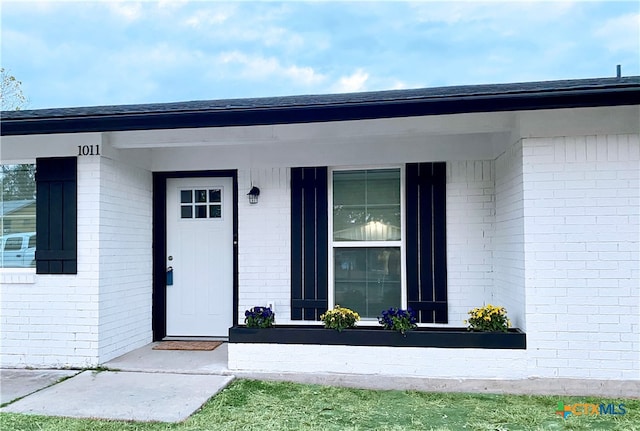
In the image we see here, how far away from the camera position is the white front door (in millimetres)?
5836

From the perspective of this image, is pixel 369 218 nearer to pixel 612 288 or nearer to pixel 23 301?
pixel 612 288

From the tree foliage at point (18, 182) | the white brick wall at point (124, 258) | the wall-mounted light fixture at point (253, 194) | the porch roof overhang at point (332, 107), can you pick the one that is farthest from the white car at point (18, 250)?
the wall-mounted light fixture at point (253, 194)

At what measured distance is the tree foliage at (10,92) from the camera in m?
12.8

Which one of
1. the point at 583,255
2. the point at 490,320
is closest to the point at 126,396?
the point at 490,320

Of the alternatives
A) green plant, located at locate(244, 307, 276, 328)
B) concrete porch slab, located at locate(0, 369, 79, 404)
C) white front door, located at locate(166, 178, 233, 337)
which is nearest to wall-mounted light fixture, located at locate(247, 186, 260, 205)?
white front door, located at locate(166, 178, 233, 337)

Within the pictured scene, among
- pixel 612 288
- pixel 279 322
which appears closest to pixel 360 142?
pixel 279 322

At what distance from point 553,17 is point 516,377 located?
62.7ft

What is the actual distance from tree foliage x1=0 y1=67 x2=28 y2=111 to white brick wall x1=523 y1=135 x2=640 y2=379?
13666 millimetres

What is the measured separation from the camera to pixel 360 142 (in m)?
5.29

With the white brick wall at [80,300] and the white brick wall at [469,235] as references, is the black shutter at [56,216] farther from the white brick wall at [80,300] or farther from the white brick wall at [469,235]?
the white brick wall at [469,235]

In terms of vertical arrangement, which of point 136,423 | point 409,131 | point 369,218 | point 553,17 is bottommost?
point 136,423

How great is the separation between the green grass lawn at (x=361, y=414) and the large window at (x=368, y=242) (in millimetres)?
1294

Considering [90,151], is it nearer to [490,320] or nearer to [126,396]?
[126,396]

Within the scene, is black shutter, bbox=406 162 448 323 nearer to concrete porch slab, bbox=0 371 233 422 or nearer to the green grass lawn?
the green grass lawn
